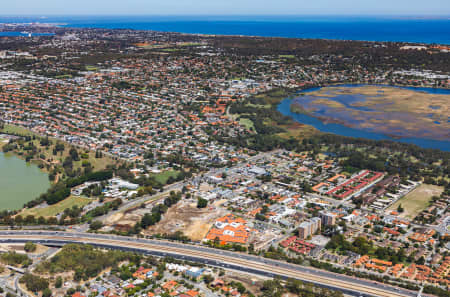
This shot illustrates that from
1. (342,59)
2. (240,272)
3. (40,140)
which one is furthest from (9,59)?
(240,272)

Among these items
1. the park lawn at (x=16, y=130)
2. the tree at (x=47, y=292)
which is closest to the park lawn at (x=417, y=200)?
the tree at (x=47, y=292)

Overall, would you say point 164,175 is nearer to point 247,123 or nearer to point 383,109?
point 247,123

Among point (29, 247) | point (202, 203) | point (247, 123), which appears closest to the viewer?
point (29, 247)

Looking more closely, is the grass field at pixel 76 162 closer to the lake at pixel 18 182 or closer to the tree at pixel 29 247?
the lake at pixel 18 182

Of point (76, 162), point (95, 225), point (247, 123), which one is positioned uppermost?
point (247, 123)

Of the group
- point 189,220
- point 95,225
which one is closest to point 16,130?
point 95,225
